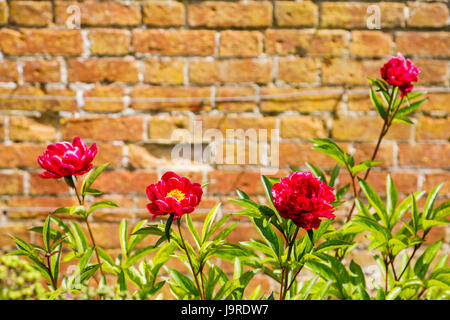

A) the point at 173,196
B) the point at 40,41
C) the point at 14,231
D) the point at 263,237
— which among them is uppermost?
the point at 40,41

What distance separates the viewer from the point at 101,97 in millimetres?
1218

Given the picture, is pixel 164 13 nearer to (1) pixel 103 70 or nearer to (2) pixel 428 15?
(1) pixel 103 70

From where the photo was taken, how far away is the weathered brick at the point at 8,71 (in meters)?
1.20

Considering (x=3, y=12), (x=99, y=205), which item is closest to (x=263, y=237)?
(x=99, y=205)

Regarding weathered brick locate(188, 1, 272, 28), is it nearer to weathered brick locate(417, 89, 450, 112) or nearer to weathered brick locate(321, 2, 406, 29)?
weathered brick locate(321, 2, 406, 29)

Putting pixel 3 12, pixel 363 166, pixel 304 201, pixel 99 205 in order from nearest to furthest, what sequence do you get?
1. pixel 304 201
2. pixel 99 205
3. pixel 363 166
4. pixel 3 12

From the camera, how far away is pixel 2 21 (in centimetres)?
119

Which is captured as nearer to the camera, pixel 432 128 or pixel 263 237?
pixel 263 237

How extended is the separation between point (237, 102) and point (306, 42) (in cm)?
29

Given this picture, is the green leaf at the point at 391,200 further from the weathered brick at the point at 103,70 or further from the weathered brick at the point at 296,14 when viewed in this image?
the weathered brick at the point at 103,70

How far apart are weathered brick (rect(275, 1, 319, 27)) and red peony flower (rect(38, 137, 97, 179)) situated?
767 mm

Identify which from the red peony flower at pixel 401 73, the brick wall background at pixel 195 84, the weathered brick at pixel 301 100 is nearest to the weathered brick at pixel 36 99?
the brick wall background at pixel 195 84

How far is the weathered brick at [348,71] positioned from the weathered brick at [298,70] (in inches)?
1.3
